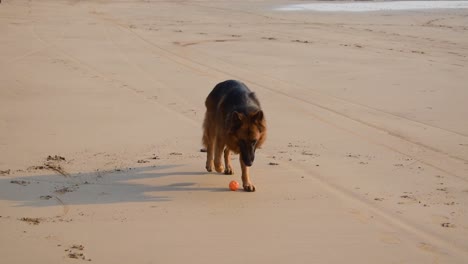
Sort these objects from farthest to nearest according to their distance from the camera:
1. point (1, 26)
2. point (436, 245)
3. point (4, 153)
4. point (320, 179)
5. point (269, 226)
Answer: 1. point (1, 26)
2. point (4, 153)
3. point (320, 179)
4. point (269, 226)
5. point (436, 245)

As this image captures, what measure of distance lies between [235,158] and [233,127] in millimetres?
1908

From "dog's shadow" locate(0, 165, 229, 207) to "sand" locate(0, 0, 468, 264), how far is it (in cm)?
3

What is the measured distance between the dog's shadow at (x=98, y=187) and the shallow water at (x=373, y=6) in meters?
29.1

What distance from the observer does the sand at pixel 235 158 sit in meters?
6.35

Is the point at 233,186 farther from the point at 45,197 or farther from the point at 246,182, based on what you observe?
the point at 45,197

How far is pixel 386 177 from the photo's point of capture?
8570 mm

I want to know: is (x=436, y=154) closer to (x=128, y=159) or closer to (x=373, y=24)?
(x=128, y=159)

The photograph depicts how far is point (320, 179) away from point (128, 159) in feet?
8.87

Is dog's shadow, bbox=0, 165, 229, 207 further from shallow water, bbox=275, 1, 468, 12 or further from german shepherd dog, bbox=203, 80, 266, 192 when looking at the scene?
shallow water, bbox=275, 1, 468, 12

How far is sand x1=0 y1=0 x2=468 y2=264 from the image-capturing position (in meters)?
6.35

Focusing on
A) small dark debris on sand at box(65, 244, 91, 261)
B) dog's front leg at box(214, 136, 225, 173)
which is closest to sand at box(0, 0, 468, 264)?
small dark debris on sand at box(65, 244, 91, 261)

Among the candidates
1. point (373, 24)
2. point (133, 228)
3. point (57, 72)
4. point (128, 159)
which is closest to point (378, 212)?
point (133, 228)

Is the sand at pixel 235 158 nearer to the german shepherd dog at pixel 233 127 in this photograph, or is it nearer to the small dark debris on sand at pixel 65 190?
the small dark debris on sand at pixel 65 190

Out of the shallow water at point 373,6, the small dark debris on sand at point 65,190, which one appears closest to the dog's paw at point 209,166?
the small dark debris on sand at point 65,190
